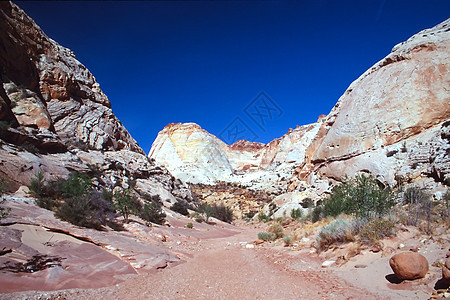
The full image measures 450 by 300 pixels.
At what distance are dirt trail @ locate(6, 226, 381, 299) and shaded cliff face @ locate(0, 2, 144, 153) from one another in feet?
38.5

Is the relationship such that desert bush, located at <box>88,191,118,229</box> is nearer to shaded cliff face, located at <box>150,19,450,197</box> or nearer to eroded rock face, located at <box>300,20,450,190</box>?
shaded cliff face, located at <box>150,19,450,197</box>

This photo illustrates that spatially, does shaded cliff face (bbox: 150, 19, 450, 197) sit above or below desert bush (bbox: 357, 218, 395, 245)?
above

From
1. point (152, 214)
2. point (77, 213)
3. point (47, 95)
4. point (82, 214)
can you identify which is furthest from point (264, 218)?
point (47, 95)

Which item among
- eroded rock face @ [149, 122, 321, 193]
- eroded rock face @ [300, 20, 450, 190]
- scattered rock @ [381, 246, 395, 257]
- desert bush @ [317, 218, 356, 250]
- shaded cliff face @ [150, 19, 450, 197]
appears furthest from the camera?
eroded rock face @ [149, 122, 321, 193]

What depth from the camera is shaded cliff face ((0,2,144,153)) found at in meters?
14.9

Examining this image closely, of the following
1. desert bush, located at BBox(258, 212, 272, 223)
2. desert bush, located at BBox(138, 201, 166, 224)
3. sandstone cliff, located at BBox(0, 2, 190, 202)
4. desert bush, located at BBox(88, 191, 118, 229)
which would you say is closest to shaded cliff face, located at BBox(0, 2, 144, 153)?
sandstone cliff, located at BBox(0, 2, 190, 202)

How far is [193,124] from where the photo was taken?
73688 mm

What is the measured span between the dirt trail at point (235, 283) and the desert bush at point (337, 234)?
0.72m

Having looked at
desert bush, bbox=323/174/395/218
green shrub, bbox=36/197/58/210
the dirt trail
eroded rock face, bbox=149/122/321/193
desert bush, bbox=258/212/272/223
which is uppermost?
eroded rock face, bbox=149/122/321/193

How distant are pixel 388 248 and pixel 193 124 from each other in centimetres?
7032

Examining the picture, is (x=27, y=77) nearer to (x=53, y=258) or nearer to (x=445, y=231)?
(x=53, y=258)

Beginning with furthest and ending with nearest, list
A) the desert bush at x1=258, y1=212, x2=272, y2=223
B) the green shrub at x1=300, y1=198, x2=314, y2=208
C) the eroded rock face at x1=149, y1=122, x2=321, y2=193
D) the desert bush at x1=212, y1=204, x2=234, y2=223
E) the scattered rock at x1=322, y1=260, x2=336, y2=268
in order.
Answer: the eroded rock face at x1=149, y1=122, x2=321, y2=193
the desert bush at x1=212, y1=204, x2=234, y2=223
the desert bush at x1=258, y1=212, x2=272, y2=223
the green shrub at x1=300, y1=198, x2=314, y2=208
the scattered rock at x1=322, y1=260, x2=336, y2=268

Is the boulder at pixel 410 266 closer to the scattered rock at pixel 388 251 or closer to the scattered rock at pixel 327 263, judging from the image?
the scattered rock at pixel 388 251

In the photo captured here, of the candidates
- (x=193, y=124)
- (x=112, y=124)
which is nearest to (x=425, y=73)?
(x=112, y=124)
